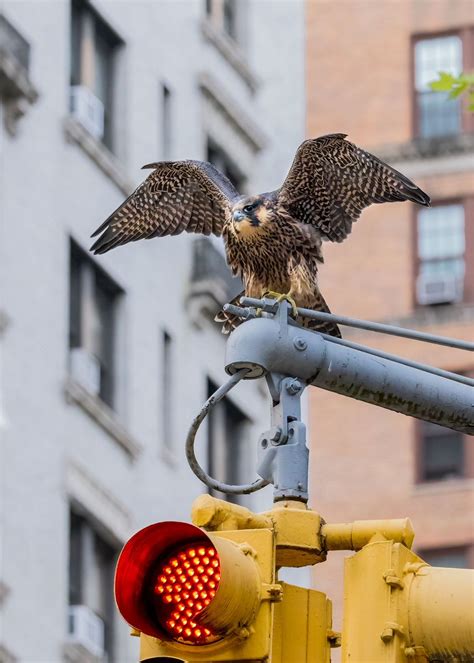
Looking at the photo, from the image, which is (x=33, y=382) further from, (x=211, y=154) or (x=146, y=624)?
(x=146, y=624)

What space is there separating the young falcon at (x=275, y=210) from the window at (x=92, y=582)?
13.9 meters

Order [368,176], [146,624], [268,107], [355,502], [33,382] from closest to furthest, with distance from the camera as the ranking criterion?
[146,624] < [368,176] < [33,382] < [268,107] < [355,502]

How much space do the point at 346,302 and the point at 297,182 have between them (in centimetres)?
3103

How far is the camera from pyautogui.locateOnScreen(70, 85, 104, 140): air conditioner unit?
2900 centimetres

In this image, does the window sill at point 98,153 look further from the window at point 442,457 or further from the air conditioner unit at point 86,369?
the window at point 442,457

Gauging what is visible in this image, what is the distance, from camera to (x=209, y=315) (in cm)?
3172

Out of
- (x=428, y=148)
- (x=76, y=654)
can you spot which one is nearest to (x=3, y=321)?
(x=76, y=654)

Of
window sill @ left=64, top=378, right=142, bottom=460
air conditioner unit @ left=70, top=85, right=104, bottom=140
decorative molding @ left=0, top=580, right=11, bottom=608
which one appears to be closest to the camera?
decorative molding @ left=0, top=580, right=11, bottom=608

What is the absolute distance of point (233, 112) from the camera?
33688mm

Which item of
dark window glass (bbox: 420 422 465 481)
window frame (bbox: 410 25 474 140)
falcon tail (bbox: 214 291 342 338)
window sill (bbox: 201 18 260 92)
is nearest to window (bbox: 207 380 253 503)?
window sill (bbox: 201 18 260 92)

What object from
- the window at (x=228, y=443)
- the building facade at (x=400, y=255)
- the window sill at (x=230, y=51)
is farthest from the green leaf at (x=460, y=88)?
the building facade at (x=400, y=255)

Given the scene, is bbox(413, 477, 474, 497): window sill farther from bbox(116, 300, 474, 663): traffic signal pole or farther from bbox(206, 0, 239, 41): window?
bbox(116, 300, 474, 663): traffic signal pole

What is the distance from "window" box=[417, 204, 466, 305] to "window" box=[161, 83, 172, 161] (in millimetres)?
12138

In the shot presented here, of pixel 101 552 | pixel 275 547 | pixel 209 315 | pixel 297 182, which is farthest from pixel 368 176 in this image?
pixel 209 315
